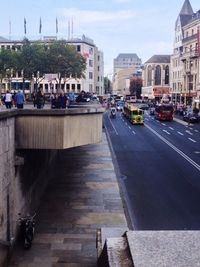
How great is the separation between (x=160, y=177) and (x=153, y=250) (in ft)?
74.0

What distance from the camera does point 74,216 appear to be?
21.3 meters

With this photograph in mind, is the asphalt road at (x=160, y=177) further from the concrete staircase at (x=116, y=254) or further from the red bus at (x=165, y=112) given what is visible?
the red bus at (x=165, y=112)

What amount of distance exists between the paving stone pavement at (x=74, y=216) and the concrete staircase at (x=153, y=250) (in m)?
6.64

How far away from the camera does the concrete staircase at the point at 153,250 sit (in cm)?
812

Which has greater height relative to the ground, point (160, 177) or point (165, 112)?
point (165, 112)

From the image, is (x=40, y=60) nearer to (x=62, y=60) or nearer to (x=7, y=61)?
(x=62, y=60)

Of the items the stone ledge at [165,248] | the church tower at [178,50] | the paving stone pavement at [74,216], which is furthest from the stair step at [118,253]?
the church tower at [178,50]

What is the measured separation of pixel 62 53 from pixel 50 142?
54.1 m

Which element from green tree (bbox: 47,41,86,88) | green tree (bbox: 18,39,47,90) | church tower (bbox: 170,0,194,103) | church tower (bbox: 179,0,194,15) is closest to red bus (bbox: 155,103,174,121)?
green tree (bbox: 47,41,86,88)

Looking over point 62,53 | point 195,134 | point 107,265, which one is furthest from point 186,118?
point 107,265

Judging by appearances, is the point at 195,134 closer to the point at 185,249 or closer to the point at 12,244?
the point at 12,244

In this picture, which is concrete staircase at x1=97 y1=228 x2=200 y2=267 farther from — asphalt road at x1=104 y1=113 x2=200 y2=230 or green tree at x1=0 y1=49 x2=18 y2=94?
green tree at x1=0 y1=49 x2=18 y2=94

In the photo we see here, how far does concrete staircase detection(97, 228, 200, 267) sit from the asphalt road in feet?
33.3

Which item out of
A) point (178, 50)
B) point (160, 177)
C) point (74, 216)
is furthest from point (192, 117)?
point (74, 216)
